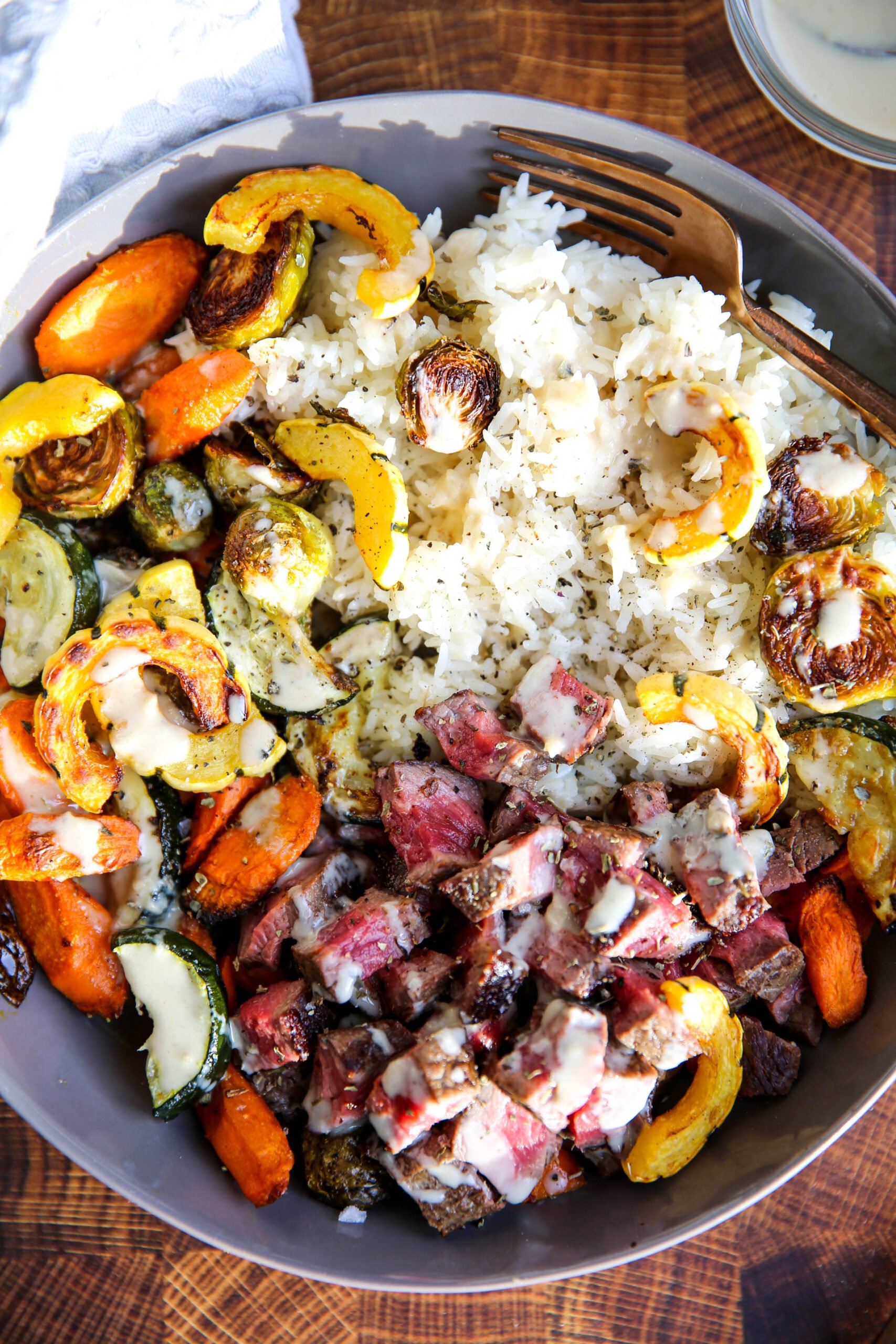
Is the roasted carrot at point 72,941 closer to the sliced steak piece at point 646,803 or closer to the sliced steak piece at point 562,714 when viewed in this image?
the sliced steak piece at point 562,714

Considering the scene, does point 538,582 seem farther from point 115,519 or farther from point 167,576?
point 115,519

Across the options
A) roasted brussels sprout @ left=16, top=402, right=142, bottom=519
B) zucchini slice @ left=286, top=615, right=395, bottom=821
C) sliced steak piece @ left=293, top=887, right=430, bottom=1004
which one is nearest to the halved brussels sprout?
zucchini slice @ left=286, top=615, right=395, bottom=821

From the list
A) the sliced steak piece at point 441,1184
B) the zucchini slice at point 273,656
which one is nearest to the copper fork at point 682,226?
the zucchini slice at point 273,656

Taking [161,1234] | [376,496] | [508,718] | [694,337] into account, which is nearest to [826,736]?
[508,718]

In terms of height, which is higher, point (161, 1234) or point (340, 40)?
point (340, 40)

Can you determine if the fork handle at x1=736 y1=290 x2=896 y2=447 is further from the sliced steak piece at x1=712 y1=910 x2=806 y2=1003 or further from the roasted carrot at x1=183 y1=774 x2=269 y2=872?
the roasted carrot at x1=183 y1=774 x2=269 y2=872

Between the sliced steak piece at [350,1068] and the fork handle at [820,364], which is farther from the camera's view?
the fork handle at [820,364]
